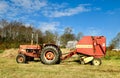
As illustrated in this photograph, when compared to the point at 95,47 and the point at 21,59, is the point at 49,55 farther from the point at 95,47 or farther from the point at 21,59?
the point at 95,47

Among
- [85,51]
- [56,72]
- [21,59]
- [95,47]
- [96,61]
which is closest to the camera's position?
[56,72]

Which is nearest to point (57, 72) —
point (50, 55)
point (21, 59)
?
point (50, 55)

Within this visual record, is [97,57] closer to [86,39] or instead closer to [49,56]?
[86,39]

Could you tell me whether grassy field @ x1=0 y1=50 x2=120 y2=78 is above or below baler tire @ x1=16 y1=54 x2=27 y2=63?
below

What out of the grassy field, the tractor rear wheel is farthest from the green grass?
the tractor rear wheel

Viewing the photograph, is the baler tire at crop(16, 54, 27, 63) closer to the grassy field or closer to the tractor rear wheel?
the tractor rear wheel

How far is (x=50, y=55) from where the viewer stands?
14938 millimetres

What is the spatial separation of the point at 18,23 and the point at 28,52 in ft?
169

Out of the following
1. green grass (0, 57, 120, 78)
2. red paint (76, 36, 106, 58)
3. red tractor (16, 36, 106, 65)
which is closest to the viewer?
green grass (0, 57, 120, 78)

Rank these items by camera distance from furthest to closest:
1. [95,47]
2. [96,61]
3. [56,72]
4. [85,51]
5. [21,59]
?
[21,59] < [85,51] < [95,47] < [96,61] < [56,72]

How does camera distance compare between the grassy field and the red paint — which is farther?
the red paint

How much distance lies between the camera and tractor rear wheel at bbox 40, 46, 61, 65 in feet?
48.1

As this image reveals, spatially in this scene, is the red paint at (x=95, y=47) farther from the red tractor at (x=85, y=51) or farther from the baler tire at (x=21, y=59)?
the baler tire at (x=21, y=59)

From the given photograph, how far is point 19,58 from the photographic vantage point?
1645cm
